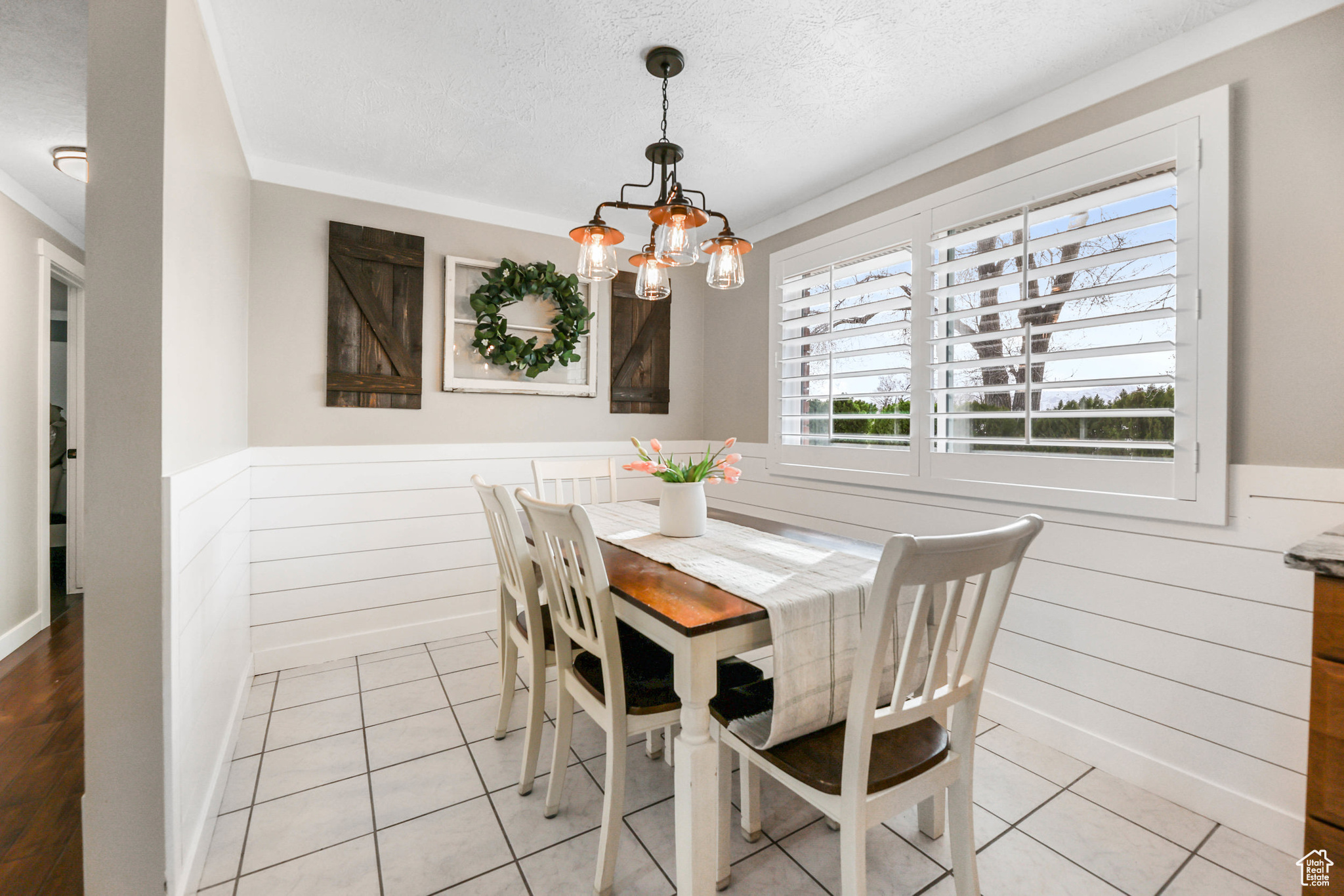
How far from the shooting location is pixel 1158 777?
6.00ft

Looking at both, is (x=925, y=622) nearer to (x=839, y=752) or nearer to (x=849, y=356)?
(x=839, y=752)

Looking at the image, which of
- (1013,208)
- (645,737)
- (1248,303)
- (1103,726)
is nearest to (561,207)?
(1013,208)

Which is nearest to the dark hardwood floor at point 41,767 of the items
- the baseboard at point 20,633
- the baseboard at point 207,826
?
the baseboard at point 20,633

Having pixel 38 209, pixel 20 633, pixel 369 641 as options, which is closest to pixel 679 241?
pixel 369 641

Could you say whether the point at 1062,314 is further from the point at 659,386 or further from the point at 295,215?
the point at 295,215

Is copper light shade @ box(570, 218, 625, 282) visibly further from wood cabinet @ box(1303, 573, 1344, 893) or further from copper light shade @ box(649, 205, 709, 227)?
wood cabinet @ box(1303, 573, 1344, 893)

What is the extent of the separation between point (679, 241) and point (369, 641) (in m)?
2.52

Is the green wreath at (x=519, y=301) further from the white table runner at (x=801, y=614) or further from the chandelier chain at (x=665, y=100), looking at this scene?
the white table runner at (x=801, y=614)

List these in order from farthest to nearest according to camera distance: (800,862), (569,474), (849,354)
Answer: (849,354)
(569,474)
(800,862)

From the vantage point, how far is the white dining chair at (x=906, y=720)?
1028 mm

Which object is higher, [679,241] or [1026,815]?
[679,241]

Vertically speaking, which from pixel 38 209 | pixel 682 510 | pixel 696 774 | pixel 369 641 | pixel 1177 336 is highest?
pixel 38 209

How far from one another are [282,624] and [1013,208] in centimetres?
362

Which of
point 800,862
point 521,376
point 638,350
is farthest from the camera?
point 638,350
